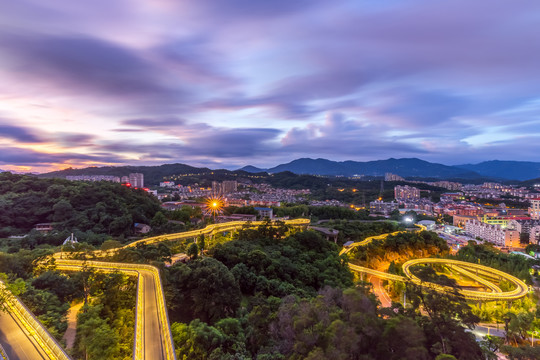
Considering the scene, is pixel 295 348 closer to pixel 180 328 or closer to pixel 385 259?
pixel 180 328

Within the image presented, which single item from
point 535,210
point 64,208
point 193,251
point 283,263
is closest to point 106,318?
point 193,251

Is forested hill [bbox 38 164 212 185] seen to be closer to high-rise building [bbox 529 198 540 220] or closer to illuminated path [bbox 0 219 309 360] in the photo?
illuminated path [bbox 0 219 309 360]

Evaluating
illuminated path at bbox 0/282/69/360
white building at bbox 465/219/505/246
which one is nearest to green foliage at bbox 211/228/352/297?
illuminated path at bbox 0/282/69/360

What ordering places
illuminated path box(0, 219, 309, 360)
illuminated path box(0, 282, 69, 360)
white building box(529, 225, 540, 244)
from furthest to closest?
white building box(529, 225, 540, 244) → illuminated path box(0, 219, 309, 360) → illuminated path box(0, 282, 69, 360)

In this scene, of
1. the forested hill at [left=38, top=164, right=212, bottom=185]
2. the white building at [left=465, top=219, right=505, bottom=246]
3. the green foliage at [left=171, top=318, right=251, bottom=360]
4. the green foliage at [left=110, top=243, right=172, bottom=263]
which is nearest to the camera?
the green foliage at [left=171, top=318, right=251, bottom=360]

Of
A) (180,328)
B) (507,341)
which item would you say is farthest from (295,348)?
(507,341)
